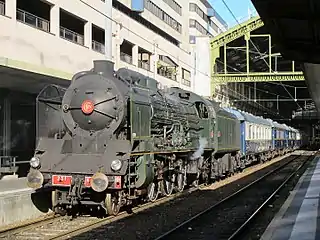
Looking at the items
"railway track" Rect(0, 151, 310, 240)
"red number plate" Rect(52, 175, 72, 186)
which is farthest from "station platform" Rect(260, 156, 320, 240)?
"red number plate" Rect(52, 175, 72, 186)

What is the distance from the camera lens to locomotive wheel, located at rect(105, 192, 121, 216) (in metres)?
12.3

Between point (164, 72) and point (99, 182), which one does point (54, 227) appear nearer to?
point (99, 182)

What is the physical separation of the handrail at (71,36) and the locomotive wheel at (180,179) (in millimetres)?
14921

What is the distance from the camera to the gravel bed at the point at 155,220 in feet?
34.9

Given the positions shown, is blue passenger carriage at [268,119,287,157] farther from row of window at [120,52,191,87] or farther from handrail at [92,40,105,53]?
handrail at [92,40,105,53]

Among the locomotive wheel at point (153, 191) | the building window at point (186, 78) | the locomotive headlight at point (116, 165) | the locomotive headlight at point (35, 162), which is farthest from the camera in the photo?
the building window at point (186, 78)

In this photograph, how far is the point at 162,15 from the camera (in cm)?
5488

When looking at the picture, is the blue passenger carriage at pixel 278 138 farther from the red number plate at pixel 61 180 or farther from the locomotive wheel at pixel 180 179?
the red number plate at pixel 61 180

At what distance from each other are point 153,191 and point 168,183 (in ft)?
5.08

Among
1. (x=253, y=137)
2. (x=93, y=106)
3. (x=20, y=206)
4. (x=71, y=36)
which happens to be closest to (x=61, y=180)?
(x=20, y=206)

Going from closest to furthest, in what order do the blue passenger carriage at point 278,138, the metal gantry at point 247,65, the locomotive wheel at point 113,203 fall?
the locomotive wheel at point 113,203 → the blue passenger carriage at point 278,138 → the metal gantry at point 247,65

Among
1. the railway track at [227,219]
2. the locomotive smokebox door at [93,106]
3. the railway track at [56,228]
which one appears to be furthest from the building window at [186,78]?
the railway track at [56,228]

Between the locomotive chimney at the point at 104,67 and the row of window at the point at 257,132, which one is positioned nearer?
the locomotive chimney at the point at 104,67

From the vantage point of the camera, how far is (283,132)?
54500 millimetres
